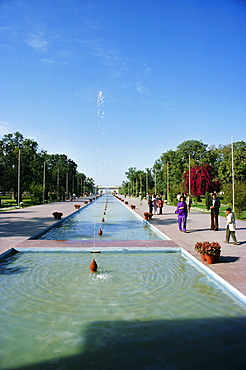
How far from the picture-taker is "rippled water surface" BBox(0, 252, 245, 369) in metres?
3.86

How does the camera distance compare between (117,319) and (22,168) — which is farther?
(22,168)

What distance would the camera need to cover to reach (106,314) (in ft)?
16.2

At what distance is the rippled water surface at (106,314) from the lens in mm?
3865

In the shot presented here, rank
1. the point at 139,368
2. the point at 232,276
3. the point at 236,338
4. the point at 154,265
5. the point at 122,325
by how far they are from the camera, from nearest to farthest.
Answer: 1. the point at 139,368
2. the point at 236,338
3. the point at 122,325
4. the point at 232,276
5. the point at 154,265

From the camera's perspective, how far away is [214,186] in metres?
38.6

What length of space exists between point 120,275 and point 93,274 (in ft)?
2.13

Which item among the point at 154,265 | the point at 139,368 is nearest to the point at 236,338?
the point at 139,368

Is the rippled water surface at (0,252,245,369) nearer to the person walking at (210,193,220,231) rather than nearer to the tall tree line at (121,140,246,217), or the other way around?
the person walking at (210,193,220,231)

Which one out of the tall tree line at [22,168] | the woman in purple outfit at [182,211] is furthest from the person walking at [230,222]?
the tall tree line at [22,168]

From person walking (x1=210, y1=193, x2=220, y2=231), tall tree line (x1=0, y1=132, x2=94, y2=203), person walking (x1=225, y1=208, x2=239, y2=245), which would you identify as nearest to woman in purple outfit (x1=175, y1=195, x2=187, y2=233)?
person walking (x1=210, y1=193, x2=220, y2=231)

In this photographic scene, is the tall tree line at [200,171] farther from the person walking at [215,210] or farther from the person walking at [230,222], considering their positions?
the person walking at [230,222]

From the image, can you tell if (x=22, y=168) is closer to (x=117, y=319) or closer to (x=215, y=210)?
(x=215, y=210)

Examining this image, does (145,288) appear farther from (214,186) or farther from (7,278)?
(214,186)

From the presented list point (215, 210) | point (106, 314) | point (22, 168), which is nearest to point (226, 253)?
point (215, 210)
